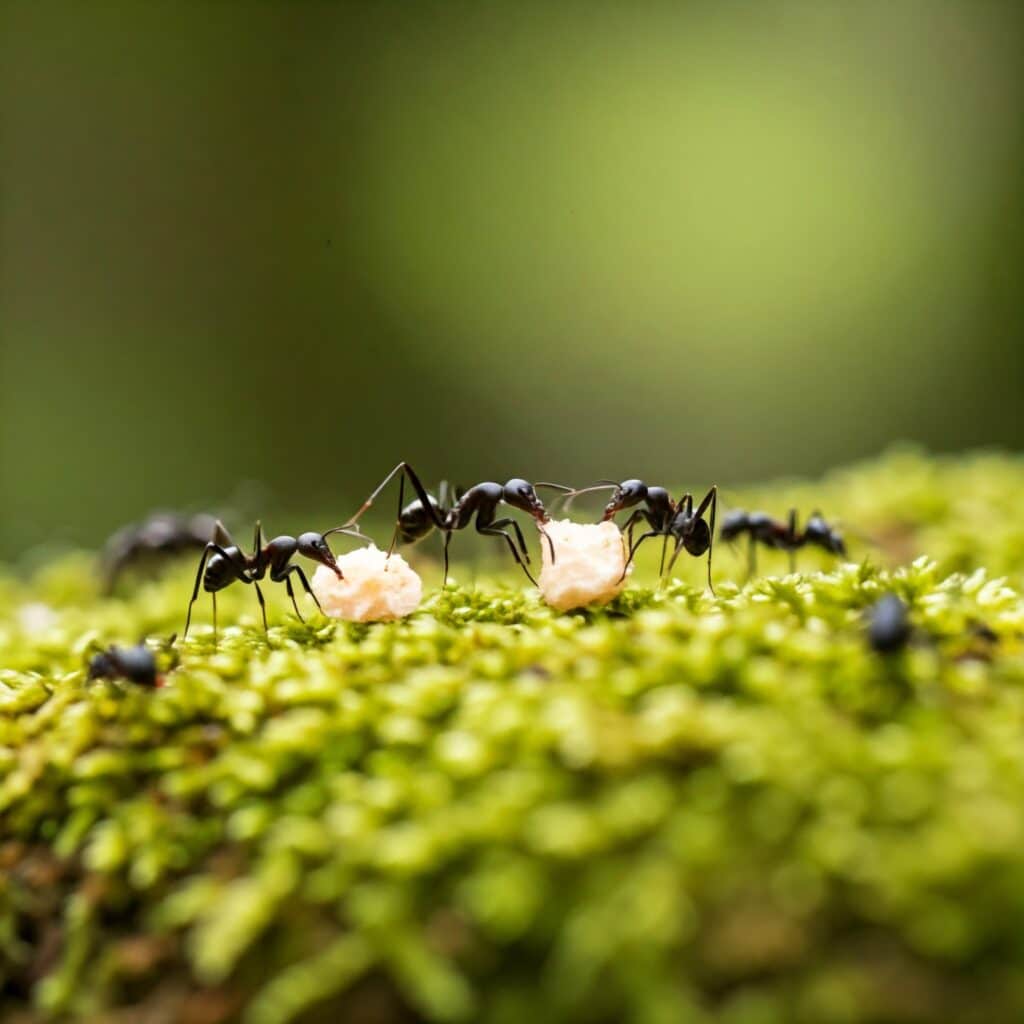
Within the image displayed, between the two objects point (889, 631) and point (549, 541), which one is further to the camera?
point (549, 541)

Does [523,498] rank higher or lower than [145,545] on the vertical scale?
higher

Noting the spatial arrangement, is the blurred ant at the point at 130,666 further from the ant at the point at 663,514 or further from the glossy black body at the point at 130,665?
the ant at the point at 663,514

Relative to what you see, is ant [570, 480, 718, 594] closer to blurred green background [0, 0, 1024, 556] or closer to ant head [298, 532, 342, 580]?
ant head [298, 532, 342, 580]

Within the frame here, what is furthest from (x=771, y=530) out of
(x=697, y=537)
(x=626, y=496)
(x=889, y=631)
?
(x=889, y=631)

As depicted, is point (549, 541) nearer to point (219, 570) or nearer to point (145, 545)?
point (219, 570)

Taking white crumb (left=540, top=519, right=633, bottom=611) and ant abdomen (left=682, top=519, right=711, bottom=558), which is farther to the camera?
ant abdomen (left=682, top=519, right=711, bottom=558)

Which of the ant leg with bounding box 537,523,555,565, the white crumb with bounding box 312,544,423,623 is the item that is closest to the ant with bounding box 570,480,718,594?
the ant leg with bounding box 537,523,555,565

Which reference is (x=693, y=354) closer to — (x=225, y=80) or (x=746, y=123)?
(x=746, y=123)
